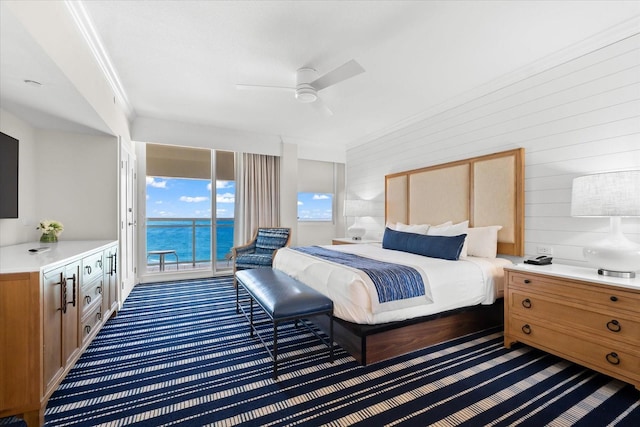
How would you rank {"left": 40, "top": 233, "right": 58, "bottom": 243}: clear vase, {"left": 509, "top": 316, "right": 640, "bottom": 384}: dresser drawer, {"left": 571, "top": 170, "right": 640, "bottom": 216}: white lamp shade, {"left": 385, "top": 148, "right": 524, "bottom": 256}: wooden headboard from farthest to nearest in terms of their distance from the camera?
{"left": 385, "top": 148, "right": 524, "bottom": 256}: wooden headboard → {"left": 40, "top": 233, "right": 58, "bottom": 243}: clear vase → {"left": 571, "top": 170, "right": 640, "bottom": 216}: white lamp shade → {"left": 509, "top": 316, "right": 640, "bottom": 384}: dresser drawer

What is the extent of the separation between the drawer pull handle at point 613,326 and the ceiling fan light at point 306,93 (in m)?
3.06

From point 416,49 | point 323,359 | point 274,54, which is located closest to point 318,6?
point 274,54

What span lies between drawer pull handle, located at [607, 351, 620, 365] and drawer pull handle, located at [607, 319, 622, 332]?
0.16 meters

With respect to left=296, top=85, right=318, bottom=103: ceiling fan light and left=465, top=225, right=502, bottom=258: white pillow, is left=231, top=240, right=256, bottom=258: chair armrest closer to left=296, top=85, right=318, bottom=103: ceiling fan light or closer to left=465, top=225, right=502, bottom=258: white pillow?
left=296, top=85, right=318, bottom=103: ceiling fan light

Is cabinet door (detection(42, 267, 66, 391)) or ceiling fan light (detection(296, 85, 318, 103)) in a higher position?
ceiling fan light (detection(296, 85, 318, 103))

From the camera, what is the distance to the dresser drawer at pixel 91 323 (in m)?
2.34

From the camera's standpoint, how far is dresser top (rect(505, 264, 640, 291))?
1972 millimetres

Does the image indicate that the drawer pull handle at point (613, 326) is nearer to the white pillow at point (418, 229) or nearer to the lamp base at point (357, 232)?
the white pillow at point (418, 229)

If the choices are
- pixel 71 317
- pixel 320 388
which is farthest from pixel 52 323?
pixel 320 388

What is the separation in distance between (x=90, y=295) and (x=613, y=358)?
4.11 meters

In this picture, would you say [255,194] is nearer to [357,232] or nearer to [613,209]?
[357,232]

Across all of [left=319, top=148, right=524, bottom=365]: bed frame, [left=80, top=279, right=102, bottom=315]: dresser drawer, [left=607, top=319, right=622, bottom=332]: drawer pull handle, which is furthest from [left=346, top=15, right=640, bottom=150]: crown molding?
[left=80, top=279, right=102, bottom=315]: dresser drawer

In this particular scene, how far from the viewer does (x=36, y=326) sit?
5.33ft

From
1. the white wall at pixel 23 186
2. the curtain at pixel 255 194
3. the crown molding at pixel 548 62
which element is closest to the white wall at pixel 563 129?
the crown molding at pixel 548 62
